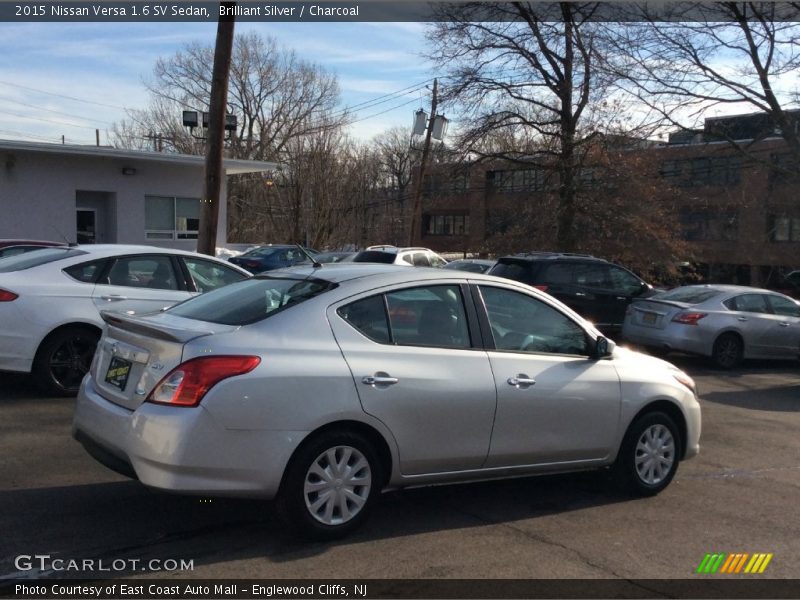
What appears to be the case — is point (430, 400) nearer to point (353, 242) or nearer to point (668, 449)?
point (668, 449)

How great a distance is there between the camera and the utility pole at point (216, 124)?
14375 mm

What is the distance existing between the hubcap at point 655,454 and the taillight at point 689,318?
7.80 meters

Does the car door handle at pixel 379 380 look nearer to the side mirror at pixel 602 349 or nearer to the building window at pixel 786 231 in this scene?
the side mirror at pixel 602 349

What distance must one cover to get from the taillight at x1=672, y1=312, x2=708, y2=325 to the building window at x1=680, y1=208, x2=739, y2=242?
116 ft

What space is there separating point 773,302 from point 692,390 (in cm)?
887

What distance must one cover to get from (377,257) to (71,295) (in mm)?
12299

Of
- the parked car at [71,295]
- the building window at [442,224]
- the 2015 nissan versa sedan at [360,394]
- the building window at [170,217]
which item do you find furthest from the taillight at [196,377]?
the building window at [442,224]

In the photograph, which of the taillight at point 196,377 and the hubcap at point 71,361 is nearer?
the taillight at point 196,377

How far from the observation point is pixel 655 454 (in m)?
6.23

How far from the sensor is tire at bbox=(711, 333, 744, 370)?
13750mm

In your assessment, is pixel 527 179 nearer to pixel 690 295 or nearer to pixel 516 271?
pixel 516 271

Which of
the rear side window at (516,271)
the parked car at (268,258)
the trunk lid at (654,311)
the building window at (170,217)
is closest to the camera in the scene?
the trunk lid at (654,311)

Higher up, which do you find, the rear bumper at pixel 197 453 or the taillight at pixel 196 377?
the taillight at pixel 196 377

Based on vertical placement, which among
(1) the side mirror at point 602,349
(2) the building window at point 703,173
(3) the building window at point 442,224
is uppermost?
(2) the building window at point 703,173
